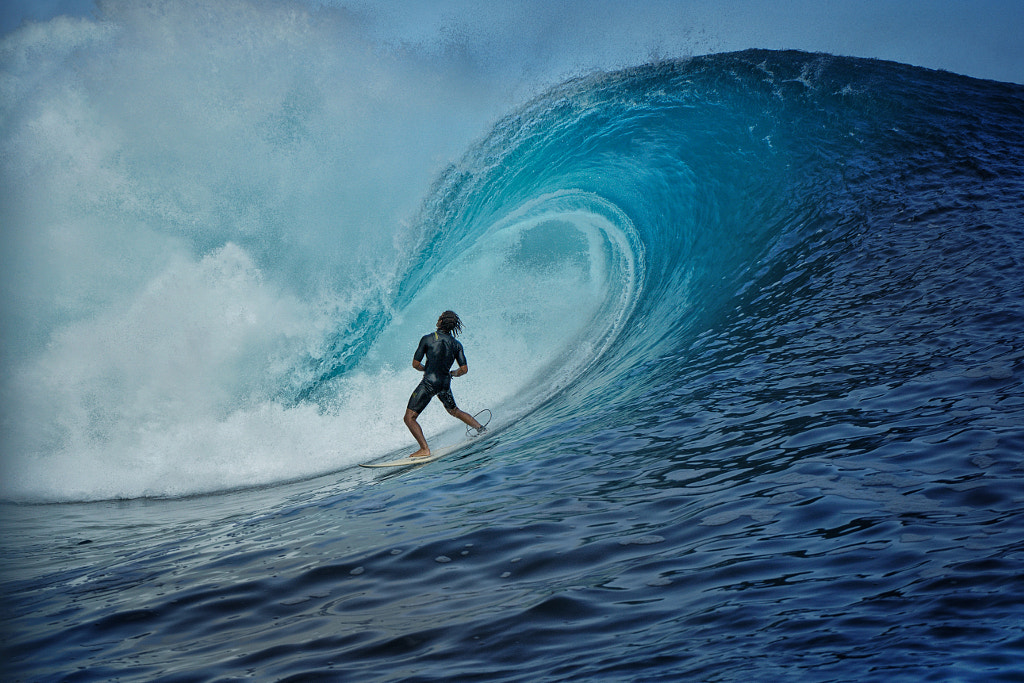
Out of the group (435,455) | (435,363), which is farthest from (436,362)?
(435,455)

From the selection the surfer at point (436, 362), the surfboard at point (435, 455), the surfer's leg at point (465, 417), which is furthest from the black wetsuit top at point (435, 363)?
the surfboard at point (435, 455)

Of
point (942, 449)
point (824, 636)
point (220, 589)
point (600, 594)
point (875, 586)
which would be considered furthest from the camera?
point (942, 449)

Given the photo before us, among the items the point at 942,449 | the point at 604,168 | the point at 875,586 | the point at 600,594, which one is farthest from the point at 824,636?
the point at 604,168

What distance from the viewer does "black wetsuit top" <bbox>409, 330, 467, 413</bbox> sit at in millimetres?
8227

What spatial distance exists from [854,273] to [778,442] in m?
4.34

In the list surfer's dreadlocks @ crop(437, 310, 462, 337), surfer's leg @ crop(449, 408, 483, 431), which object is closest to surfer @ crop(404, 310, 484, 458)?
surfer's dreadlocks @ crop(437, 310, 462, 337)

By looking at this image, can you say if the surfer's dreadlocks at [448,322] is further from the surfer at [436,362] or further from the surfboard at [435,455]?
the surfboard at [435,455]

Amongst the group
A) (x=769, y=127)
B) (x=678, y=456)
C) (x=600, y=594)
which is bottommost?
(x=600, y=594)

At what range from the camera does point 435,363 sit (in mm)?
8242

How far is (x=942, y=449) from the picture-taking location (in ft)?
13.7

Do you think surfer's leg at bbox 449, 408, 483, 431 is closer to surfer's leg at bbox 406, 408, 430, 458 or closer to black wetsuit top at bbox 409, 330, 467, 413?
black wetsuit top at bbox 409, 330, 467, 413

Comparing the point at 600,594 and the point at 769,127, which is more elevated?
the point at 769,127

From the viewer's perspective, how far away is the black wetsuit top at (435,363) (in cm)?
823

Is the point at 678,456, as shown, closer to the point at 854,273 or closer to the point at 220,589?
the point at 220,589
